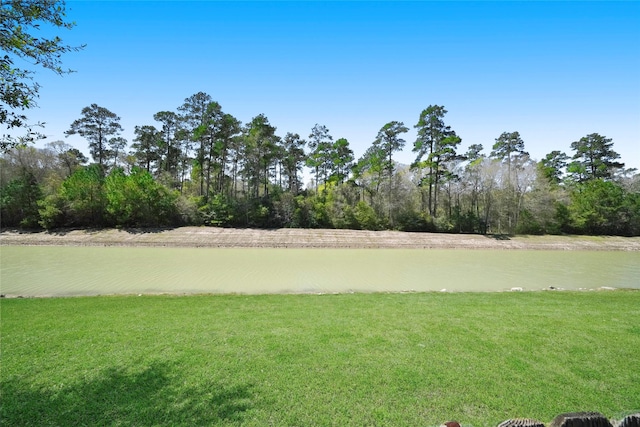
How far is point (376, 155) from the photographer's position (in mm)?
40469

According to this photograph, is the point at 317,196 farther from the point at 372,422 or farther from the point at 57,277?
the point at 372,422

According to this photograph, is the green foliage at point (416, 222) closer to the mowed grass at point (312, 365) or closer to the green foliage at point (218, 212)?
the green foliage at point (218, 212)

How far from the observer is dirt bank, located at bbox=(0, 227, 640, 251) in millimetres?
27594

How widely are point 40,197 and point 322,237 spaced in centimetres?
3004

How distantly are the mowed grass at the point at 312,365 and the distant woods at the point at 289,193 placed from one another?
2915cm

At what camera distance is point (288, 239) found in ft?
96.2

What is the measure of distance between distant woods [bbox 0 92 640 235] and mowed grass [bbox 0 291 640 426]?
1147 inches

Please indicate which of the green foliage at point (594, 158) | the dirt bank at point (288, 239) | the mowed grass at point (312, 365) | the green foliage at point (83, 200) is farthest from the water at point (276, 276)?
the green foliage at point (594, 158)

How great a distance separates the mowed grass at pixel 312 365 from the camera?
3.20m

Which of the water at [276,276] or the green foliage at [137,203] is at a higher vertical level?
the green foliage at [137,203]

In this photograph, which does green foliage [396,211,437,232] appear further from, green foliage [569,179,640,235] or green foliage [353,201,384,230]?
green foliage [569,179,640,235]

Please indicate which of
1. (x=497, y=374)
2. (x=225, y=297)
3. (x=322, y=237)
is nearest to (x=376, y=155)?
(x=322, y=237)

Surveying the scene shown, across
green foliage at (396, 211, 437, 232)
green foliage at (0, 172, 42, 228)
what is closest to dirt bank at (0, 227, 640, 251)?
green foliage at (0, 172, 42, 228)

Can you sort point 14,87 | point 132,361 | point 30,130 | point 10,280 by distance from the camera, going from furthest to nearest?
point 10,280
point 132,361
point 30,130
point 14,87
